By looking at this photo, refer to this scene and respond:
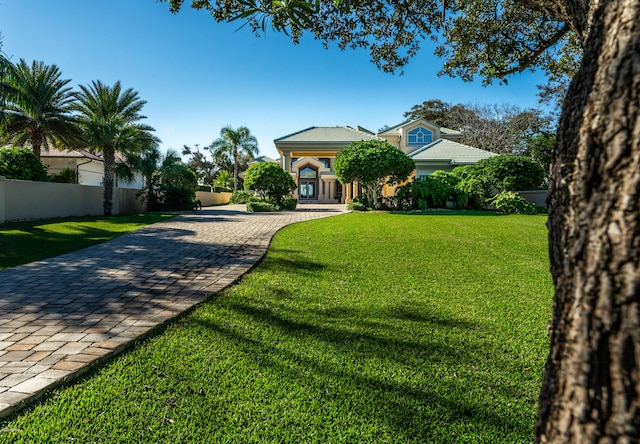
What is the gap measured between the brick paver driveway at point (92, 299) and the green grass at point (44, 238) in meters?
0.68

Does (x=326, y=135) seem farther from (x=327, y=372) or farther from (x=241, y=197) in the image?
(x=327, y=372)

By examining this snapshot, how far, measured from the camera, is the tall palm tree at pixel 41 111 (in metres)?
22.2

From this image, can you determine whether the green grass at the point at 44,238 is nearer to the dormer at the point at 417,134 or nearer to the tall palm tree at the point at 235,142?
the dormer at the point at 417,134

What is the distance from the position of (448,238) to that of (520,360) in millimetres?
7082

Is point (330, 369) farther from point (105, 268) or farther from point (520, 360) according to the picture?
point (105, 268)

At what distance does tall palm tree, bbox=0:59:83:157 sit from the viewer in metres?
22.2

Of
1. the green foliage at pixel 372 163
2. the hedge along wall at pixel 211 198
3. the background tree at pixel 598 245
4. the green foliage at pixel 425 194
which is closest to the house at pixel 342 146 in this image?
the green foliage at pixel 425 194

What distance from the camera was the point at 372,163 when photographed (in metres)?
19.0

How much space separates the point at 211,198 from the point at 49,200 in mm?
21813

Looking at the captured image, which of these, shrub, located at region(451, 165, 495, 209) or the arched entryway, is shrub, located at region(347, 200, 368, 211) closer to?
shrub, located at region(451, 165, 495, 209)

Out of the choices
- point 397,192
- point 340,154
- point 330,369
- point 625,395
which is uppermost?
point 340,154

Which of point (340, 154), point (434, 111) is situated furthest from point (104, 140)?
point (434, 111)

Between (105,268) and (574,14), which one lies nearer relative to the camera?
(574,14)

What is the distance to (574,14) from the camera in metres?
1.97
